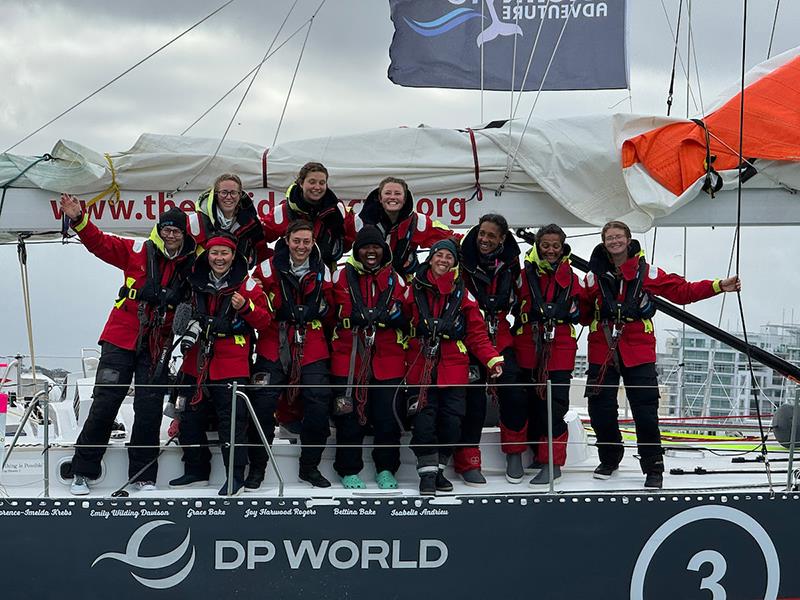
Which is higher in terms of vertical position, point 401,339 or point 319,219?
point 319,219

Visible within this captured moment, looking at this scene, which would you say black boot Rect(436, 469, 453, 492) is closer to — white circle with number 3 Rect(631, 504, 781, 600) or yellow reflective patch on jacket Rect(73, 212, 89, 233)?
white circle with number 3 Rect(631, 504, 781, 600)

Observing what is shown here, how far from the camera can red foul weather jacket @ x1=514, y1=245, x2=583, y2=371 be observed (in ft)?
19.9

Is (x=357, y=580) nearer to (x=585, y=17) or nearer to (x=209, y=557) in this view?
(x=209, y=557)

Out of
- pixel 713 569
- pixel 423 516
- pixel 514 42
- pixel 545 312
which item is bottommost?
pixel 713 569

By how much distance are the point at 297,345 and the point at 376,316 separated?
0.48 m

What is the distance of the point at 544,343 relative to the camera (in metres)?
6.10

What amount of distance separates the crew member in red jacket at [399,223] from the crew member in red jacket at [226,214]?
→ 63cm

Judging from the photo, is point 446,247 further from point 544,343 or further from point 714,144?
point 714,144

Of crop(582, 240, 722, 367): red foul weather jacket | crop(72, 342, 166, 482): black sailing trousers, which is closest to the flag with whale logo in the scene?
crop(582, 240, 722, 367): red foul weather jacket

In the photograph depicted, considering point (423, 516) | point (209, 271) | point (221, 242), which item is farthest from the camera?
point (209, 271)

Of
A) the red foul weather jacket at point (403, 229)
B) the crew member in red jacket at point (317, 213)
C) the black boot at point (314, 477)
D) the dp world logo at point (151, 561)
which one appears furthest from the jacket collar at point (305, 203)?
the dp world logo at point (151, 561)

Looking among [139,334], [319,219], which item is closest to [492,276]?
[319,219]

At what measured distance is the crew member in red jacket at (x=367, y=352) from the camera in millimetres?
5781

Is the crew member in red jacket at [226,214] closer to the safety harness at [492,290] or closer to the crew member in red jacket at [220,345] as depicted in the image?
the crew member in red jacket at [220,345]
